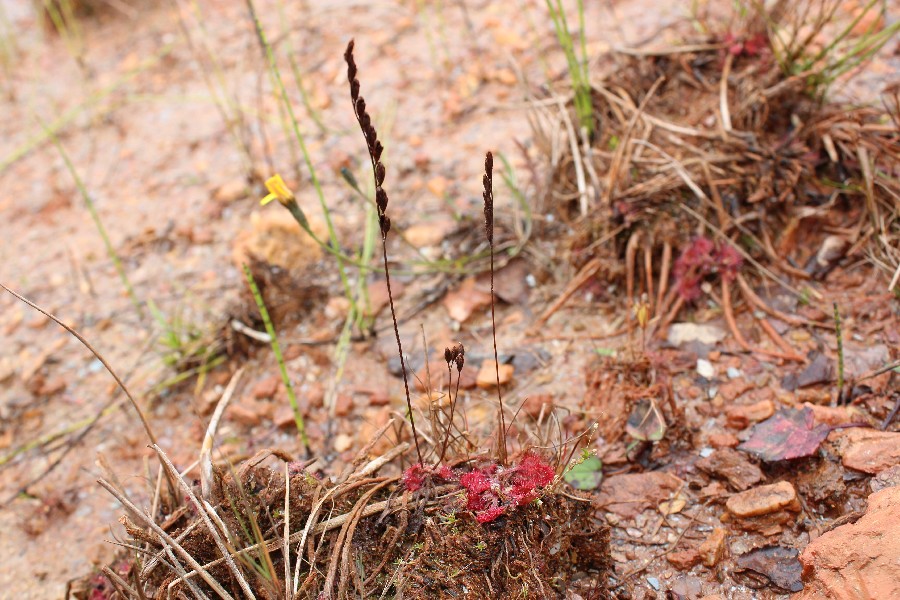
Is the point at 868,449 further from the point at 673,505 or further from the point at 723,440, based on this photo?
the point at 673,505

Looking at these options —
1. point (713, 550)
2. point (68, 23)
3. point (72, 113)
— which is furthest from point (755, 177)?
point (68, 23)

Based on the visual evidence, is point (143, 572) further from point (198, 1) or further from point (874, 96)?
point (198, 1)

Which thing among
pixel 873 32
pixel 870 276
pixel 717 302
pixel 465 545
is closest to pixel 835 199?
pixel 870 276

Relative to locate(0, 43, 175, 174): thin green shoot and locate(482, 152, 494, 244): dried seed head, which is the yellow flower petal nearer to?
locate(482, 152, 494, 244): dried seed head

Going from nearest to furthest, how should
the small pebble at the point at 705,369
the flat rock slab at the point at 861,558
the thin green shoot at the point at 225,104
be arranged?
the flat rock slab at the point at 861,558, the small pebble at the point at 705,369, the thin green shoot at the point at 225,104

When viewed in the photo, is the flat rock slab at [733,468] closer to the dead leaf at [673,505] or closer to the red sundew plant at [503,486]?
the dead leaf at [673,505]

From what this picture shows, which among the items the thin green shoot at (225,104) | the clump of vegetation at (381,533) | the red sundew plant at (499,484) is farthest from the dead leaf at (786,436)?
the thin green shoot at (225,104)
